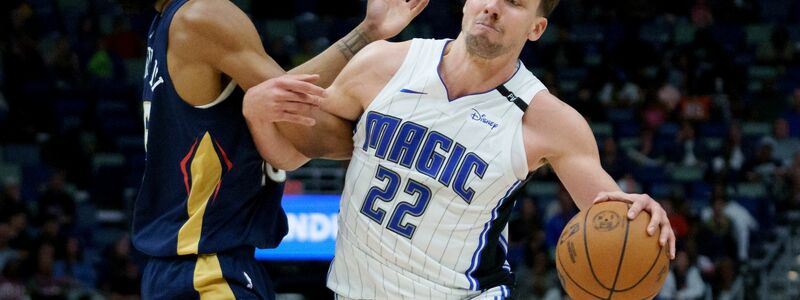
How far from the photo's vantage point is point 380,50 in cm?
490

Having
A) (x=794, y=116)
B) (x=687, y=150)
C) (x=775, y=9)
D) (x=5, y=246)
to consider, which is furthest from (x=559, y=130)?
(x=775, y=9)

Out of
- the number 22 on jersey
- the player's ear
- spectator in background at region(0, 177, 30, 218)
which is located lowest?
spectator in background at region(0, 177, 30, 218)

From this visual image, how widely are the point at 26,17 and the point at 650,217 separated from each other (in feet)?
47.4

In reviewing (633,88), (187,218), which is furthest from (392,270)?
(633,88)

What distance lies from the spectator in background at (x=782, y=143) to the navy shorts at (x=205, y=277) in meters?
12.3

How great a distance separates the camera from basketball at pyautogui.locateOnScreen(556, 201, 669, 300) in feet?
14.2

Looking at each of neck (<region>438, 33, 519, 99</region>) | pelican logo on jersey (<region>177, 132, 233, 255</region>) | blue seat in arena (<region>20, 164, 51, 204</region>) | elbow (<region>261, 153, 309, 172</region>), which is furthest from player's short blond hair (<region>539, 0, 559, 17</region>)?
blue seat in arena (<region>20, 164, 51, 204</region>)

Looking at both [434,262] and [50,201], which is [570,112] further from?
[50,201]

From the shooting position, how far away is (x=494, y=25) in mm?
4711

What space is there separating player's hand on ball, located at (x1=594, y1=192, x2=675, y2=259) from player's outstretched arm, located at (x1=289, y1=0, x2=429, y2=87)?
3.97ft

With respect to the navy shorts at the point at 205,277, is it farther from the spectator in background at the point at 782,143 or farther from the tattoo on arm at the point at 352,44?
the spectator in background at the point at 782,143

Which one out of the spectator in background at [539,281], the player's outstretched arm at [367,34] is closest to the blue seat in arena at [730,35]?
the spectator in background at [539,281]

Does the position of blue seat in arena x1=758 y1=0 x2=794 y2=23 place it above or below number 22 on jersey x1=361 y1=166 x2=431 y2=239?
below

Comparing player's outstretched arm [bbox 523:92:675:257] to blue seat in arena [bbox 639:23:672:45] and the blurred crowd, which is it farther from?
blue seat in arena [bbox 639:23:672:45]
